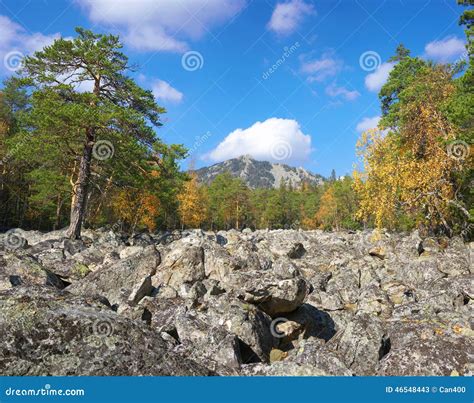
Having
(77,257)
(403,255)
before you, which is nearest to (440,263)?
(403,255)

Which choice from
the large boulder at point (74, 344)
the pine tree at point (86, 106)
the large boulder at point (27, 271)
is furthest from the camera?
the pine tree at point (86, 106)

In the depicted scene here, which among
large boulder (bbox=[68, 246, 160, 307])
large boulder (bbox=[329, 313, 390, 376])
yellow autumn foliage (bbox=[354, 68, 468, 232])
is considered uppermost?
yellow autumn foliage (bbox=[354, 68, 468, 232])

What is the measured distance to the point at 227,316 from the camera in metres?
10.1

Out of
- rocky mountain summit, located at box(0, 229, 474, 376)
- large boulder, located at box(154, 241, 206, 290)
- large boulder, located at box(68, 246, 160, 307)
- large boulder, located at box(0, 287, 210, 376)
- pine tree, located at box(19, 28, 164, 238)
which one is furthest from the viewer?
pine tree, located at box(19, 28, 164, 238)

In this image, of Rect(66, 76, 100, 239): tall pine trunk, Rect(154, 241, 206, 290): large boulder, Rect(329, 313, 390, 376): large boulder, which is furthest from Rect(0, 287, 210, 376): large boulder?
Rect(66, 76, 100, 239): tall pine trunk

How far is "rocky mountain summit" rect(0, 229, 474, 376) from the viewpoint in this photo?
251 inches

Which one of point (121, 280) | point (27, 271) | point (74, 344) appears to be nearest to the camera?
point (74, 344)

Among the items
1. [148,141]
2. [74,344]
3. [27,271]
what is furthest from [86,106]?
[74,344]

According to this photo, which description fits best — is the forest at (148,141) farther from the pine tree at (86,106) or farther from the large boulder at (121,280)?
the large boulder at (121,280)

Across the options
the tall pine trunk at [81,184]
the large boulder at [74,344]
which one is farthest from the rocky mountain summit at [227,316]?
the tall pine trunk at [81,184]

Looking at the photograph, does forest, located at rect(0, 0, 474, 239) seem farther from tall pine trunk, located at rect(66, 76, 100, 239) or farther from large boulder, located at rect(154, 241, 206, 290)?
large boulder, located at rect(154, 241, 206, 290)

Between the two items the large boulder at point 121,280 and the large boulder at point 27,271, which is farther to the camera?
the large boulder at point 27,271

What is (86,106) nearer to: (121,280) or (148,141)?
(148,141)

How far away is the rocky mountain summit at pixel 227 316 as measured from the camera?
251 inches
